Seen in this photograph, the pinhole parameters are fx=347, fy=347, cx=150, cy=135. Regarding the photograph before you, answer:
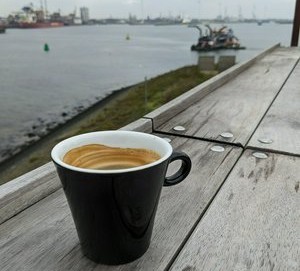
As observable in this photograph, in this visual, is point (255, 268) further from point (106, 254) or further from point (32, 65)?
point (32, 65)

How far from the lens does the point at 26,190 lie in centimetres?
108

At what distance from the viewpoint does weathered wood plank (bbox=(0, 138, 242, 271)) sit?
85cm

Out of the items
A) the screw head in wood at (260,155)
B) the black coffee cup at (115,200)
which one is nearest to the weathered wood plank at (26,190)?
the black coffee cup at (115,200)

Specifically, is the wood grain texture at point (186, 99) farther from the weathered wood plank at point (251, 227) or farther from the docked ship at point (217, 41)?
the docked ship at point (217, 41)

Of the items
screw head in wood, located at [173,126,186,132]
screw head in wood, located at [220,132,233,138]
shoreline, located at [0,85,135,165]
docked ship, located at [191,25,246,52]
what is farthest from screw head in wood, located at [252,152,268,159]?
docked ship, located at [191,25,246,52]

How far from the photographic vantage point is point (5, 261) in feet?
2.82

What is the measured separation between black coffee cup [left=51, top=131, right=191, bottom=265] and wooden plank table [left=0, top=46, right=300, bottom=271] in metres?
0.05

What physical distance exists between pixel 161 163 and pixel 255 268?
0.37m

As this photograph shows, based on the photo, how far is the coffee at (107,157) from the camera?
0.80 meters

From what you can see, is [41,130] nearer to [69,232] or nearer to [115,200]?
[69,232]

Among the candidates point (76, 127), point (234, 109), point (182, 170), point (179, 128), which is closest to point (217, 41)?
point (76, 127)

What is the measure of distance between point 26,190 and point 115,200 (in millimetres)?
470

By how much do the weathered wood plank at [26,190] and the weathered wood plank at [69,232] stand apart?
0.02 m

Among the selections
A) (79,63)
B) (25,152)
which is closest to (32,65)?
(79,63)
